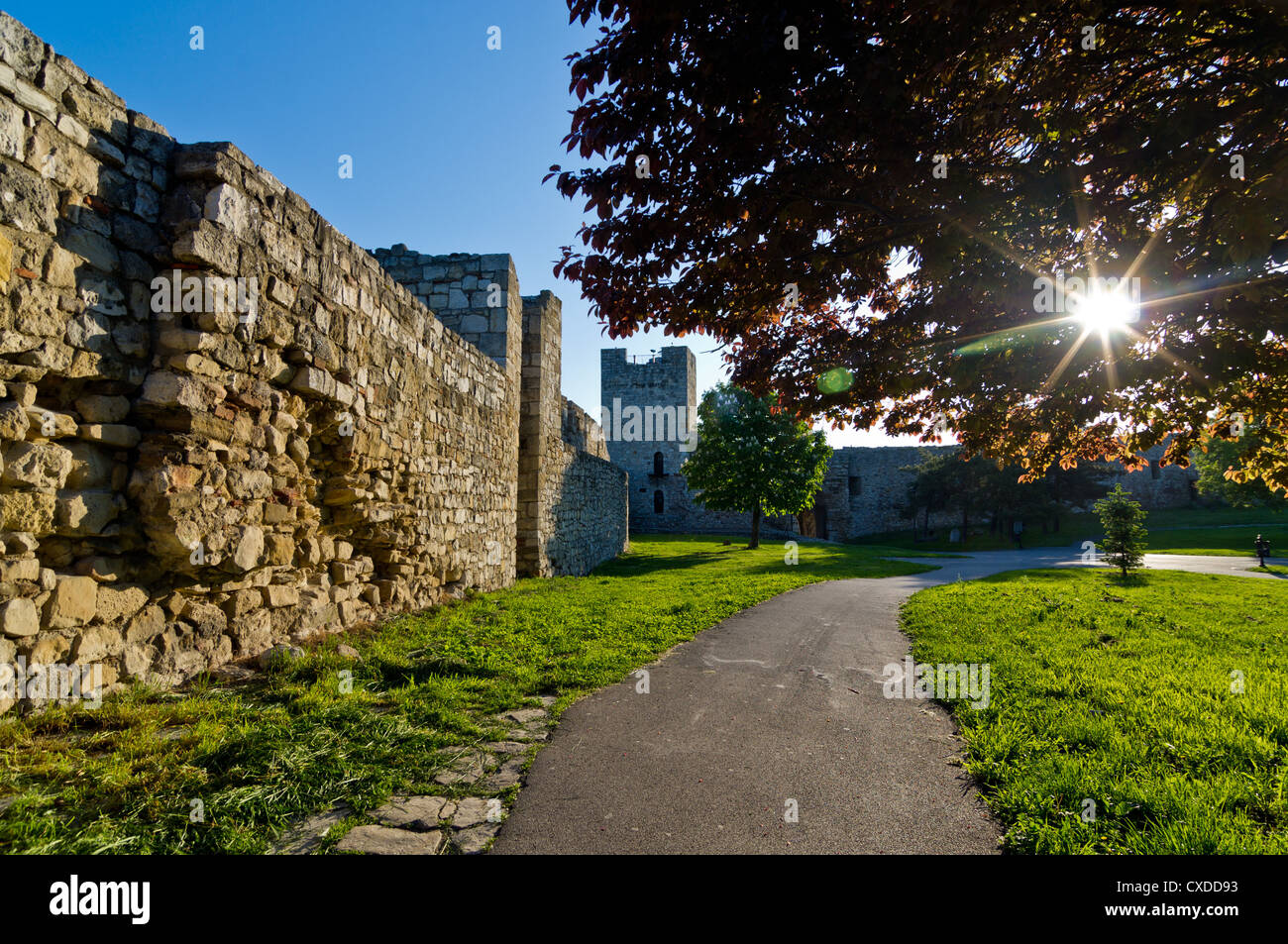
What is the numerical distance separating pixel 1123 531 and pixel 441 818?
52.6 feet

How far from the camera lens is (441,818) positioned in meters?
2.65

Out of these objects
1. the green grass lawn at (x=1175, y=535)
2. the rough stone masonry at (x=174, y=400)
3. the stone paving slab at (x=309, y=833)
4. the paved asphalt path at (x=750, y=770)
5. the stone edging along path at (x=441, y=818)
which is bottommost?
the green grass lawn at (x=1175, y=535)

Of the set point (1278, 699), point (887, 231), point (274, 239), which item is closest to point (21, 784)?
point (274, 239)

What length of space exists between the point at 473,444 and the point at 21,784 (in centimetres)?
704

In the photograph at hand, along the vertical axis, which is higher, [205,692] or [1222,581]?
[205,692]

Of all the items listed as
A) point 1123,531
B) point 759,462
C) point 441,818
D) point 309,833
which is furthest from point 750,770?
point 759,462

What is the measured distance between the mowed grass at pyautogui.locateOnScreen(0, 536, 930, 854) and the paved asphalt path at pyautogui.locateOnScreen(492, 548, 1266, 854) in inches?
21.2

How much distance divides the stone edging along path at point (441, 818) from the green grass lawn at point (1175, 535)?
84.3 feet

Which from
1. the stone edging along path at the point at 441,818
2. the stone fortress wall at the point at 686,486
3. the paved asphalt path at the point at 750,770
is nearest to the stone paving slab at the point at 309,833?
the stone edging along path at the point at 441,818

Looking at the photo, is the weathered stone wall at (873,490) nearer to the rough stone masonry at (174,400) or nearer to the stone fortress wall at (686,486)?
the stone fortress wall at (686,486)

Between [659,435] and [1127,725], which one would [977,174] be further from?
[659,435]

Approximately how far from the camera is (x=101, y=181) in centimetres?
357

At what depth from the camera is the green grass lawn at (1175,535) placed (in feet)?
73.7
